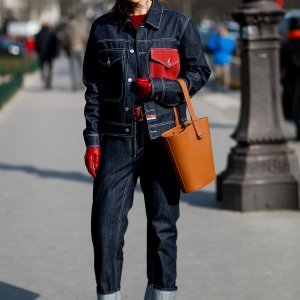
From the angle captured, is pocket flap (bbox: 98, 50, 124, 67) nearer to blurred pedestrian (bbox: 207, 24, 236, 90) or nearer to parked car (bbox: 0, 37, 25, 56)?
blurred pedestrian (bbox: 207, 24, 236, 90)

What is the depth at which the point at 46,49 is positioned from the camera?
2898cm

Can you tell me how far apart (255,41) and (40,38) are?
67.8 ft

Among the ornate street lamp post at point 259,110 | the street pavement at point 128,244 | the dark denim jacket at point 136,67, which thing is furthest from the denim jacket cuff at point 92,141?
the ornate street lamp post at point 259,110

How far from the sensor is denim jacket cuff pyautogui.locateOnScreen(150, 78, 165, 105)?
4.80 m

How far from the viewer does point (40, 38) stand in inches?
1155

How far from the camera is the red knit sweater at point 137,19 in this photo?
4.90 m

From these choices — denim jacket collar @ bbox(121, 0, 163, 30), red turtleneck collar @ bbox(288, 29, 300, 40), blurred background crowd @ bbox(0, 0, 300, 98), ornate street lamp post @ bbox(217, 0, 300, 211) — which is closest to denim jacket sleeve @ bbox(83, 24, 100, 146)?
denim jacket collar @ bbox(121, 0, 163, 30)

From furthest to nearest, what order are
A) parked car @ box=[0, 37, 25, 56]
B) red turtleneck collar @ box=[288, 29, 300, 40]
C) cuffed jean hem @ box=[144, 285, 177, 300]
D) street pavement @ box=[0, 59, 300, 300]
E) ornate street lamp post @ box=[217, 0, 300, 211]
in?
1. parked car @ box=[0, 37, 25, 56]
2. red turtleneck collar @ box=[288, 29, 300, 40]
3. ornate street lamp post @ box=[217, 0, 300, 211]
4. street pavement @ box=[0, 59, 300, 300]
5. cuffed jean hem @ box=[144, 285, 177, 300]

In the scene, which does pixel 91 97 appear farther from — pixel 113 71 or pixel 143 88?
pixel 143 88

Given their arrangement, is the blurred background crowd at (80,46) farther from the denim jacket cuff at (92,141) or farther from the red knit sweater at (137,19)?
the denim jacket cuff at (92,141)

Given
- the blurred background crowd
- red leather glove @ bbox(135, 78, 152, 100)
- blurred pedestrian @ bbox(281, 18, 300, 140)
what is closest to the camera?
red leather glove @ bbox(135, 78, 152, 100)

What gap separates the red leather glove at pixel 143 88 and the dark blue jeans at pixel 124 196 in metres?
0.15

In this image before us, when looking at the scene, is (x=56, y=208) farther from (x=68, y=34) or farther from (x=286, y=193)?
(x=68, y=34)

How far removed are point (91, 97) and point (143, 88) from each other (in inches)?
11.6
